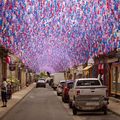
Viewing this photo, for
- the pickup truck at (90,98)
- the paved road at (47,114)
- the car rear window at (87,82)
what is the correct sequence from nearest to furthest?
the paved road at (47,114), the pickup truck at (90,98), the car rear window at (87,82)

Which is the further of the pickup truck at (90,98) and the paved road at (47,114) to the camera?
the pickup truck at (90,98)

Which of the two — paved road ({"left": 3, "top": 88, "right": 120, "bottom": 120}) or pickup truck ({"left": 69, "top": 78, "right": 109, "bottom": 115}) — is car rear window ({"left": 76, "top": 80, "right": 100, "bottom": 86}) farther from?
pickup truck ({"left": 69, "top": 78, "right": 109, "bottom": 115})

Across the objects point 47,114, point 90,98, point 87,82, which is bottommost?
point 47,114

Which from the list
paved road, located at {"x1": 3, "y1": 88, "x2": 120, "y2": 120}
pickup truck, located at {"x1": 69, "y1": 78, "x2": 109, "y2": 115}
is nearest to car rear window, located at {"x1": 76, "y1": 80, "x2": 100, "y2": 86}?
paved road, located at {"x1": 3, "y1": 88, "x2": 120, "y2": 120}

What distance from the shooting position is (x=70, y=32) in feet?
139

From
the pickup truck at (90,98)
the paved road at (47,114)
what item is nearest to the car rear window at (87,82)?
the paved road at (47,114)

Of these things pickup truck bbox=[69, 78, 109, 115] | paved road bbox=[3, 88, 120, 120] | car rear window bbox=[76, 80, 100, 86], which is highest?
car rear window bbox=[76, 80, 100, 86]

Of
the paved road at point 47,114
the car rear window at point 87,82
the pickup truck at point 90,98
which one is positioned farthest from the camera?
the car rear window at point 87,82

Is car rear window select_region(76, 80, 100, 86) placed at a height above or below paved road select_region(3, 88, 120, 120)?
above

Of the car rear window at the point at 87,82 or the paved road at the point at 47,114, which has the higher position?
the car rear window at the point at 87,82

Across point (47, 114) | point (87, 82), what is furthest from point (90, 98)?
point (87, 82)

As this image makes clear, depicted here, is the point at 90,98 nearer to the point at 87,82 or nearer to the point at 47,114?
the point at 47,114

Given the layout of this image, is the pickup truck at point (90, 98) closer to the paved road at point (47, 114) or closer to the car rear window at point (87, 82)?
the paved road at point (47, 114)

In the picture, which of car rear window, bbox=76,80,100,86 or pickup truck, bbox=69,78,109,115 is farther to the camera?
car rear window, bbox=76,80,100,86
